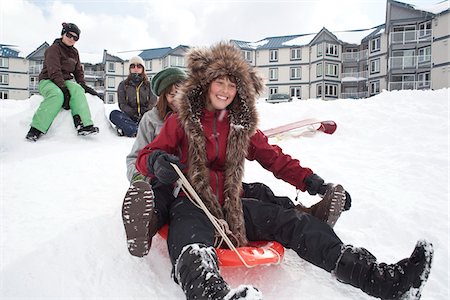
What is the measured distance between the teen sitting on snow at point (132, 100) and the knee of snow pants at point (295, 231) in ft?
14.5

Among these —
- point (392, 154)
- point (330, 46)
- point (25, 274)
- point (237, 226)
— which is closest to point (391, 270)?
point (237, 226)

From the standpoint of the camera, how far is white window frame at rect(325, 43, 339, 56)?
33219mm

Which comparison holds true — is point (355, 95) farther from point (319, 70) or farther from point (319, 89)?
point (319, 70)

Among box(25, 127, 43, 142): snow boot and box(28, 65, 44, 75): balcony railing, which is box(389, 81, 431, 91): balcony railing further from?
box(28, 65, 44, 75): balcony railing

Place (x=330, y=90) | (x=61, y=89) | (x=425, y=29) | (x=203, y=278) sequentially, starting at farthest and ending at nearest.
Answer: (x=330, y=90) → (x=425, y=29) → (x=61, y=89) → (x=203, y=278)

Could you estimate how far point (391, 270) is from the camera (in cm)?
167

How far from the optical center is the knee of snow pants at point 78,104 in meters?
5.93

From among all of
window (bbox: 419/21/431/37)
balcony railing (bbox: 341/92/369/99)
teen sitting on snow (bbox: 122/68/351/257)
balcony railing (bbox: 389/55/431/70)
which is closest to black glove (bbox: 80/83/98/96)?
teen sitting on snow (bbox: 122/68/351/257)

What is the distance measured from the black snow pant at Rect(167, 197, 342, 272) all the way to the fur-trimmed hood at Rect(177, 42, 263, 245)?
10cm

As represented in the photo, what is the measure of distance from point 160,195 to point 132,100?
453 centimetres

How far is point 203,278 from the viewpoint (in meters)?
1.50

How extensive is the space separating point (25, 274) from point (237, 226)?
110 cm

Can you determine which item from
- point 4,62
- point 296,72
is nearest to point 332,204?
point 296,72

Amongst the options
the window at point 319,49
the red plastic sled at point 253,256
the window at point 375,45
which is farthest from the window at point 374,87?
the red plastic sled at point 253,256
